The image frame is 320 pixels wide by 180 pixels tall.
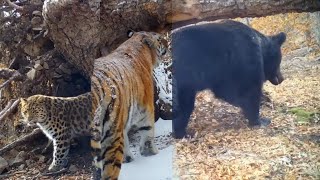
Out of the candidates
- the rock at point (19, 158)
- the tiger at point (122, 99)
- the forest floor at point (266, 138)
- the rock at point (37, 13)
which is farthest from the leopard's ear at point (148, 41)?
the rock at point (19, 158)

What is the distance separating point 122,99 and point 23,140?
0.44 metres

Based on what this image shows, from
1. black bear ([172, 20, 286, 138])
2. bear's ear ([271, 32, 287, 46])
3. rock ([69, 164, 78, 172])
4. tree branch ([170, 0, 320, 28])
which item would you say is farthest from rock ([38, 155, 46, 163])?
bear's ear ([271, 32, 287, 46])

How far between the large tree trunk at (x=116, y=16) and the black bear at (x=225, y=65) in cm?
6

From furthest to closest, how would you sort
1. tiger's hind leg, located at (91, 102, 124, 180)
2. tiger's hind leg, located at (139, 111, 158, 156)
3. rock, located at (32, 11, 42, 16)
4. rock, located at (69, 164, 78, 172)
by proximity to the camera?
rock, located at (32, 11, 42, 16) < rock, located at (69, 164, 78, 172) < tiger's hind leg, located at (139, 111, 158, 156) < tiger's hind leg, located at (91, 102, 124, 180)

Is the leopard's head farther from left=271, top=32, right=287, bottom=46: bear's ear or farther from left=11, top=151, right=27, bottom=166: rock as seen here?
left=271, top=32, right=287, bottom=46: bear's ear

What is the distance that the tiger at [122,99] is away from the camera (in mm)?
1418

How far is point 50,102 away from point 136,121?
0.32m

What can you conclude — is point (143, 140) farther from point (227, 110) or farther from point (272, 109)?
point (272, 109)

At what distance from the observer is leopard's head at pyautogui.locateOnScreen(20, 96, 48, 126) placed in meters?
1.60

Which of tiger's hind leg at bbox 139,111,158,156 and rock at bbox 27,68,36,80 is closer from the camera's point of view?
tiger's hind leg at bbox 139,111,158,156

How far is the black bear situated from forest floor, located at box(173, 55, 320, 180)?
0.09 ft

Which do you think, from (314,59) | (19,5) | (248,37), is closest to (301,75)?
(314,59)

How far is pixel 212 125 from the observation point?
1.54 m

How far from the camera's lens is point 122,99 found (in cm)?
144
